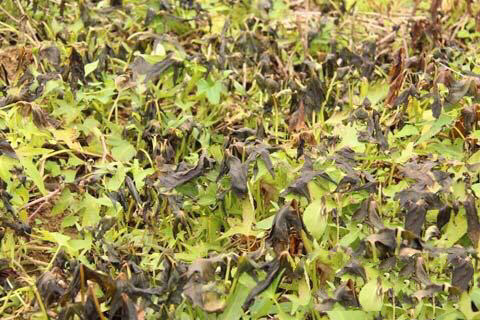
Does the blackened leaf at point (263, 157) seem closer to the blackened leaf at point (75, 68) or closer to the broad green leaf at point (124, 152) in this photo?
the broad green leaf at point (124, 152)

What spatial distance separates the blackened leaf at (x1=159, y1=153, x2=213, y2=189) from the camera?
8.36ft

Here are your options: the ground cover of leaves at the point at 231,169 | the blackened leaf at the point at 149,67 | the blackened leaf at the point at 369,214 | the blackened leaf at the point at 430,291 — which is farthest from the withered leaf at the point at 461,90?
the blackened leaf at the point at 149,67

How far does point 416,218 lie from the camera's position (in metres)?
2.29

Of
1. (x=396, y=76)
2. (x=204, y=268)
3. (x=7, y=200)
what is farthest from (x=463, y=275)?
(x=396, y=76)

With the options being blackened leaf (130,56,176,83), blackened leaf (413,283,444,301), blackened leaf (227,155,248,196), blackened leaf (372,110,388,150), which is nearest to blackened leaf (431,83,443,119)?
blackened leaf (372,110,388,150)

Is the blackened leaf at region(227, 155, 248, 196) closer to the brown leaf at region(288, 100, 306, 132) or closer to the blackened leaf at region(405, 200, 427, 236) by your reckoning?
the blackened leaf at region(405, 200, 427, 236)

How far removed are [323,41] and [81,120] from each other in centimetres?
122

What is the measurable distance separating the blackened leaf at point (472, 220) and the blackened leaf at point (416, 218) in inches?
5.4

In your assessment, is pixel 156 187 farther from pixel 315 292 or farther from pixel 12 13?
pixel 12 13

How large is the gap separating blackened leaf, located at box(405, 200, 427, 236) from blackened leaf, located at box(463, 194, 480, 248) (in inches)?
5.4

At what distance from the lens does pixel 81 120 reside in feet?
10.5

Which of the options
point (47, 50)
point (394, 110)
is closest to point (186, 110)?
point (47, 50)

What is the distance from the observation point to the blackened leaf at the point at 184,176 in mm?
2549

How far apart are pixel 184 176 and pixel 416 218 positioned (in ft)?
2.20
